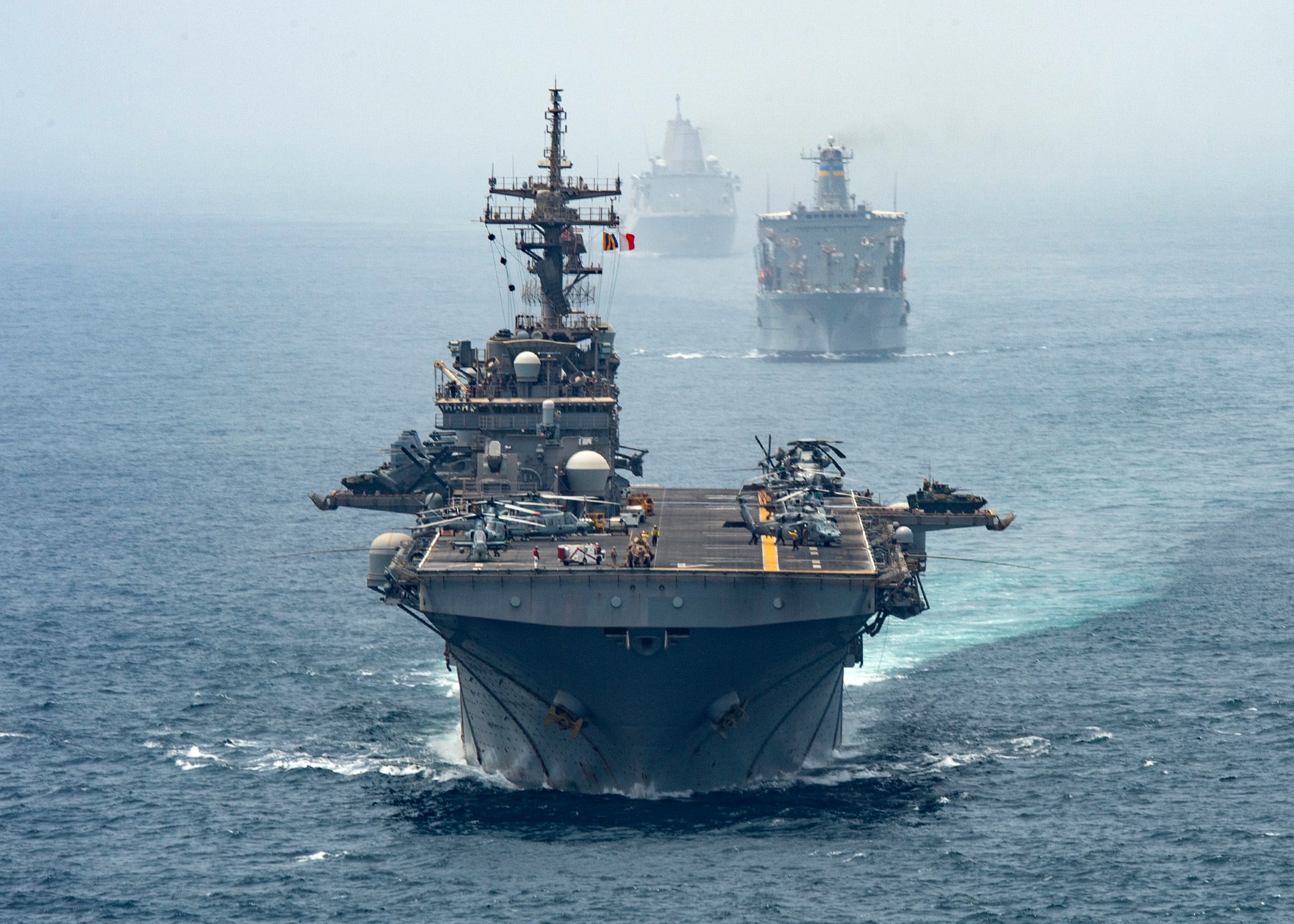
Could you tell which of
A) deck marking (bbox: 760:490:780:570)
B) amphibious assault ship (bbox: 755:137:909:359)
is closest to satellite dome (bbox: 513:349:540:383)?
deck marking (bbox: 760:490:780:570)

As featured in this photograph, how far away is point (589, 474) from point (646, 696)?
9.31 m

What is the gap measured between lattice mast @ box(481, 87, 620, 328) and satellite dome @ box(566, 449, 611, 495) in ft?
28.1

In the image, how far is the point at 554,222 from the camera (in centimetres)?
5431

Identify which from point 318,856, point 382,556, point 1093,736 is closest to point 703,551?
point 382,556

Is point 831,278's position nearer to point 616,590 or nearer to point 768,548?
point 768,548

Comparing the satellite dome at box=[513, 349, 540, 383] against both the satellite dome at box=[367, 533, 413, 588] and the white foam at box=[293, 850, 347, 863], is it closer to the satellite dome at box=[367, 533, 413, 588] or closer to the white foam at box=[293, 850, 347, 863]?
the satellite dome at box=[367, 533, 413, 588]

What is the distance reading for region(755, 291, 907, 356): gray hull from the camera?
5212 inches

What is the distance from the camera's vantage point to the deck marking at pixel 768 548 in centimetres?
4022

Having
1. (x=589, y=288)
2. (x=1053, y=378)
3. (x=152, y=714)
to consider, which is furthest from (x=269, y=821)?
(x=1053, y=378)

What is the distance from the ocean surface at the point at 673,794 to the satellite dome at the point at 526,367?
9100 mm

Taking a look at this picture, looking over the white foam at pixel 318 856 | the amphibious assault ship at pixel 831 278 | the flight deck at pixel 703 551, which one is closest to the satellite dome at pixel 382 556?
the flight deck at pixel 703 551

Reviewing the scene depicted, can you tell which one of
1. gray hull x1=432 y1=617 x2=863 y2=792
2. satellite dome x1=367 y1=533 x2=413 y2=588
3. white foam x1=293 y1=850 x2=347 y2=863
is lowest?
white foam x1=293 y1=850 x2=347 y2=863

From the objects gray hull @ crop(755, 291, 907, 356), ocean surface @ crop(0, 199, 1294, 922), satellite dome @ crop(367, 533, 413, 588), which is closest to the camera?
ocean surface @ crop(0, 199, 1294, 922)

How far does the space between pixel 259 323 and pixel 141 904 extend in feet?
336
